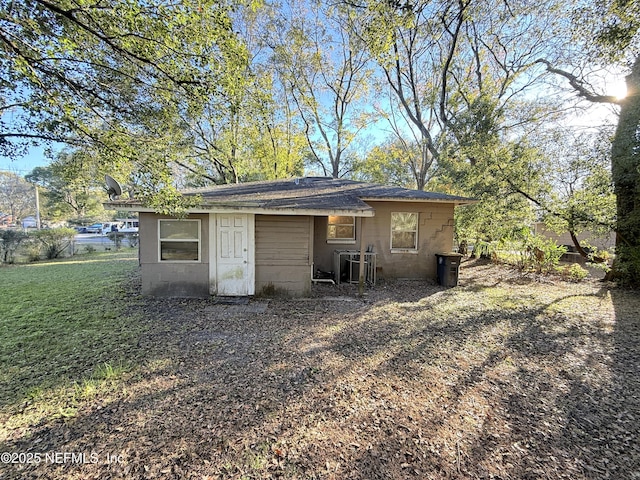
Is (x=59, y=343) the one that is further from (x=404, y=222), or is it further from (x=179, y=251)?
(x=404, y=222)

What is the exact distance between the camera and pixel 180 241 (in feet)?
22.3

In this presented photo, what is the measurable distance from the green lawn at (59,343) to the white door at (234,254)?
7.11 feet

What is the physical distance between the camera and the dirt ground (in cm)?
214

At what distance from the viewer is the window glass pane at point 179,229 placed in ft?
22.0

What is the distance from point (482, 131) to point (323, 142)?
12680 millimetres

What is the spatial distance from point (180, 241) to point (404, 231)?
6706mm

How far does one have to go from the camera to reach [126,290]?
24.6 ft

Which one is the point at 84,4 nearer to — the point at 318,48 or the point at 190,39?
the point at 190,39

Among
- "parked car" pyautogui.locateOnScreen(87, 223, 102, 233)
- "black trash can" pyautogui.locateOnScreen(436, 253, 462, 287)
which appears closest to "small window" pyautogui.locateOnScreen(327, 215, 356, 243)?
"black trash can" pyautogui.locateOnScreen(436, 253, 462, 287)

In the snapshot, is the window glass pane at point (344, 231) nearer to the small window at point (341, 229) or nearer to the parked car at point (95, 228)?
the small window at point (341, 229)

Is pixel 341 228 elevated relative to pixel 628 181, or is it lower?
lower

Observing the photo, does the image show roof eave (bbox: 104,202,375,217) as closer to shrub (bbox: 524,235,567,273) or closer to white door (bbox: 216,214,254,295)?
white door (bbox: 216,214,254,295)

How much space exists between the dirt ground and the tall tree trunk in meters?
3.73

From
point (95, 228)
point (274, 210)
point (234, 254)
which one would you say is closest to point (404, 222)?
point (274, 210)
